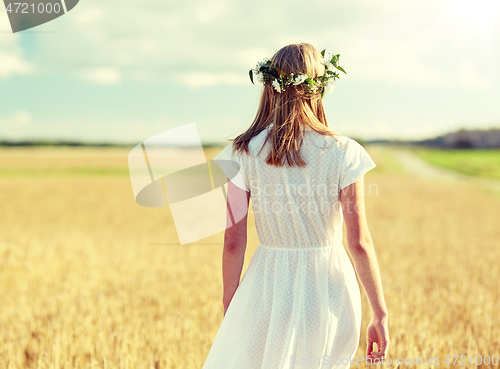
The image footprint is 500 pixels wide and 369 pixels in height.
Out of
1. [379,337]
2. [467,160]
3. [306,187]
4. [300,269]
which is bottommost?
[467,160]

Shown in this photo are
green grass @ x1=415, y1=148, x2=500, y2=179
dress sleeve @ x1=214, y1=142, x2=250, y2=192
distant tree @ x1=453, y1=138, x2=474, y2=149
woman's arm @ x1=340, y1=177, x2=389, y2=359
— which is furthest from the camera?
distant tree @ x1=453, y1=138, x2=474, y2=149

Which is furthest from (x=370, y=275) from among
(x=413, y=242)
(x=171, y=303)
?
(x=413, y=242)

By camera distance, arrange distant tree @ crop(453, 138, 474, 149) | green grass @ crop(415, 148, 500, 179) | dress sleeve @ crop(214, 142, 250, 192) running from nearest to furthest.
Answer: dress sleeve @ crop(214, 142, 250, 192) → green grass @ crop(415, 148, 500, 179) → distant tree @ crop(453, 138, 474, 149)

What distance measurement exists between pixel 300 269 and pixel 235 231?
1.12 ft

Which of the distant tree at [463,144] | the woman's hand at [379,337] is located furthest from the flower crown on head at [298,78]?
the distant tree at [463,144]

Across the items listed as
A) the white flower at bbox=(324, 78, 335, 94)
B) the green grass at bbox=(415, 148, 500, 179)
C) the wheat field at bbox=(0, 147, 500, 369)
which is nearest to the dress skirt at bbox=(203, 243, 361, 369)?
the white flower at bbox=(324, 78, 335, 94)

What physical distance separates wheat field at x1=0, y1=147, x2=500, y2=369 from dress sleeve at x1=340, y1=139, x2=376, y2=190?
186cm

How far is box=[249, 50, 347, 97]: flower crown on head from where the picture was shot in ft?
5.88

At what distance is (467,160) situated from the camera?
237ft

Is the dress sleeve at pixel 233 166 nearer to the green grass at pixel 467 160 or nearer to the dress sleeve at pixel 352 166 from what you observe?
the dress sleeve at pixel 352 166

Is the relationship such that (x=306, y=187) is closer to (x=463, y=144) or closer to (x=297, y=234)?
(x=297, y=234)

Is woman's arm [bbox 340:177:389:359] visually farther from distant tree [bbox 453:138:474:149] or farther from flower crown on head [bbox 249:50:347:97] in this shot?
distant tree [bbox 453:138:474:149]

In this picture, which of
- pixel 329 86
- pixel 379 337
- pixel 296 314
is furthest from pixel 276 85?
pixel 379 337

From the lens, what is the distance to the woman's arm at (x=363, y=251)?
5.75 feet
